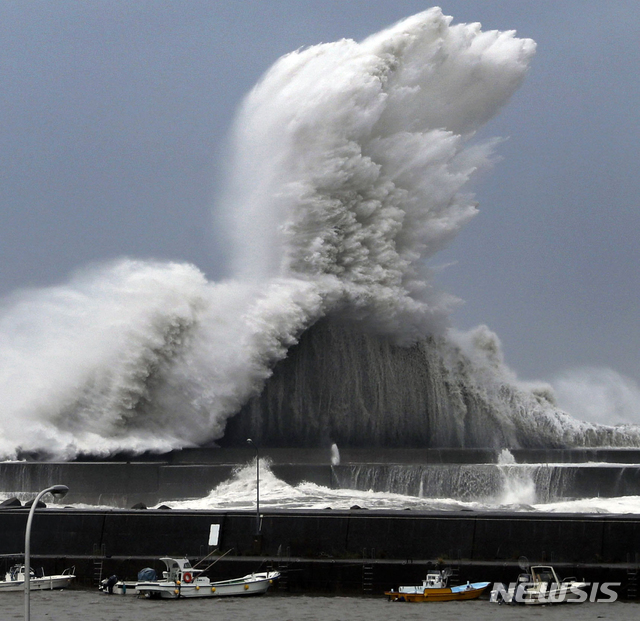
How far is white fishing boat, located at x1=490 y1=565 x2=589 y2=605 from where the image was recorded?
21750 millimetres

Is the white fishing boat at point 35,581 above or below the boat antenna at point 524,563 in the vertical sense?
below

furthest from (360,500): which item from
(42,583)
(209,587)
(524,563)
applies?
(42,583)

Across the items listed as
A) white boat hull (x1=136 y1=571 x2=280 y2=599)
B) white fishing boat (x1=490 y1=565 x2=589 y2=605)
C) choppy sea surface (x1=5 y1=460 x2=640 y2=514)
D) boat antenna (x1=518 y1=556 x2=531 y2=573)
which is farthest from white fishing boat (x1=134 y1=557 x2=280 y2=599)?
choppy sea surface (x1=5 y1=460 x2=640 y2=514)

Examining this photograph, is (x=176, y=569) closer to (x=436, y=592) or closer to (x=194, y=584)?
(x=194, y=584)

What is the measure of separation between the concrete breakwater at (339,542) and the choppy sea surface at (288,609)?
828 mm

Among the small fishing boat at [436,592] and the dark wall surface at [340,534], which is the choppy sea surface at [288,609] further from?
the dark wall surface at [340,534]

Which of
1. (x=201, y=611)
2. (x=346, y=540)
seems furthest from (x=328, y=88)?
(x=201, y=611)

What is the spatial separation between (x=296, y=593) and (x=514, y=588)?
4396 millimetres

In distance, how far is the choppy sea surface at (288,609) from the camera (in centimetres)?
2072

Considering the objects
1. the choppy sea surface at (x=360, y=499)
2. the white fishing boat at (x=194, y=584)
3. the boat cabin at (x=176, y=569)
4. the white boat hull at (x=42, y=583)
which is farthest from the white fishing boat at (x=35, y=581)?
the choppy sea surface at (x=360, y=499)

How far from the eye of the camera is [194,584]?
23.3 m

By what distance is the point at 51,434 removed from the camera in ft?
120

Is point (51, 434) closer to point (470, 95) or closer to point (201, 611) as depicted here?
point (201, 611)

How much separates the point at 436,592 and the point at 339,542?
2.86 meters
